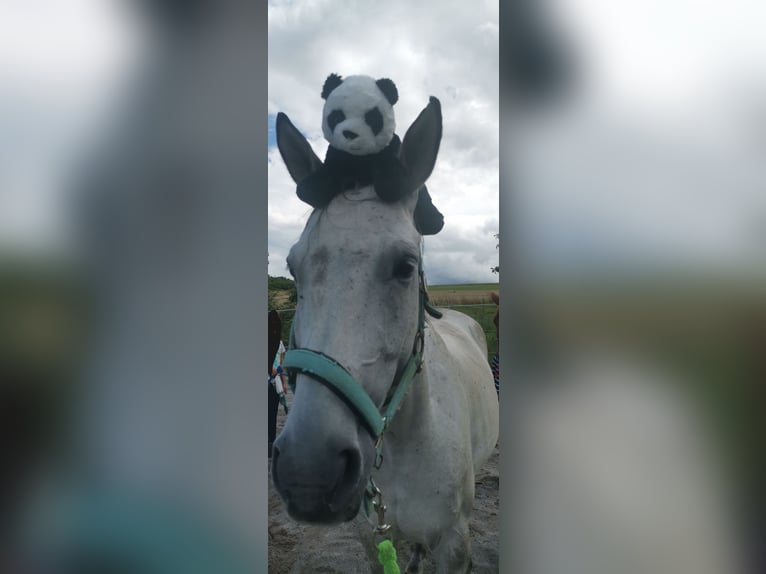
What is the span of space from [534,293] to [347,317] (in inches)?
17.4

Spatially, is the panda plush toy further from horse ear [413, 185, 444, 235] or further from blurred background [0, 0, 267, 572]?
blurred background [0, 0, 267, 572]

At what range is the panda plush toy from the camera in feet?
3.54

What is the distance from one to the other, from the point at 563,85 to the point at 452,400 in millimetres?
1143

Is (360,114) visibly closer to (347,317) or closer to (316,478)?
(347,317)

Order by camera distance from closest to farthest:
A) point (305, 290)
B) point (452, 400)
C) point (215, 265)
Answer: point (215, 265), point (305, 290), point (452, 400)

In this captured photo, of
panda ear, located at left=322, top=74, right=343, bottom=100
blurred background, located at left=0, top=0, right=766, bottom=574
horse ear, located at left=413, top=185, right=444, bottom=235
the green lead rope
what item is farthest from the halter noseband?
panda ear, located at left=322, top=74, right=343, bottom=100

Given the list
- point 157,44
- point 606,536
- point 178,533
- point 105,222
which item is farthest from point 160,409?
point 606,536

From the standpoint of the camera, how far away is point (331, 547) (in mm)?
2453

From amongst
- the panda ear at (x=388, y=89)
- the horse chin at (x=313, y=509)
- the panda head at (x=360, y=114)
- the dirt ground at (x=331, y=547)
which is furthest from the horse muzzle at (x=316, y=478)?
the dirt ground at (x=331, y=547)

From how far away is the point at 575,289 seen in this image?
0.70 m

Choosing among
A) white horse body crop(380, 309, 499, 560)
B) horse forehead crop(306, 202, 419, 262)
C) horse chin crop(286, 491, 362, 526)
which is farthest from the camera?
white horse body crop(380, 309, 499, 560)

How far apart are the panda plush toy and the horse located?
4cm

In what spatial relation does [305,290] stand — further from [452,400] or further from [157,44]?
[452,400]

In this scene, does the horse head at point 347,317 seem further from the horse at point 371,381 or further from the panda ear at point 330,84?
the panda ear at point 330,84
